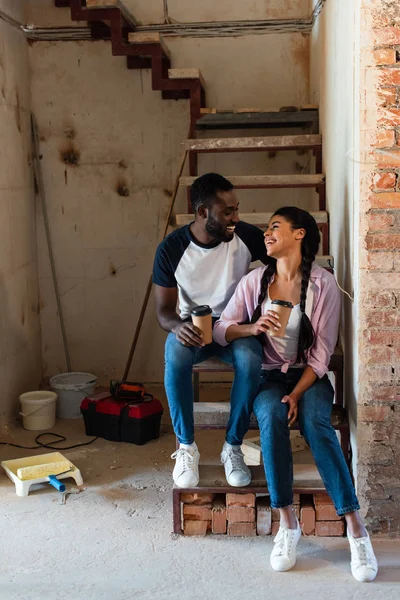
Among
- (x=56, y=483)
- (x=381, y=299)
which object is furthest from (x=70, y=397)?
(x=381, y=299)

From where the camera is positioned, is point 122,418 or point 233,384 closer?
point 233,384

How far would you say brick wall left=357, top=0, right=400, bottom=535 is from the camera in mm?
2906

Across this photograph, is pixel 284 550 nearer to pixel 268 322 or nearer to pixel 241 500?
pixel 241 500

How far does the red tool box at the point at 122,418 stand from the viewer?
438 cm

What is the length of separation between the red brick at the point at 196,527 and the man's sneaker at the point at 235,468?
22 cm

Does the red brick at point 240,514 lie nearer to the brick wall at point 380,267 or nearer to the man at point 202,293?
the man at point 202,293

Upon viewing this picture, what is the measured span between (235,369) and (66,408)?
7.00 ft

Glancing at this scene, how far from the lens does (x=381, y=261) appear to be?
118 inches

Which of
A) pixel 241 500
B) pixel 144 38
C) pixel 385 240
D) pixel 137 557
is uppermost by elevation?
pixel 144 38

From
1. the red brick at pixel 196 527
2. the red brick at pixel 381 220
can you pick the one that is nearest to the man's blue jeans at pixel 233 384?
the red brick at pixel 196 527

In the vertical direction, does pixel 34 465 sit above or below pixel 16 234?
below

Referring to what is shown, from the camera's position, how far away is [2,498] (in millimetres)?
3668

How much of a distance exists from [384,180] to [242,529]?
1.53 meters

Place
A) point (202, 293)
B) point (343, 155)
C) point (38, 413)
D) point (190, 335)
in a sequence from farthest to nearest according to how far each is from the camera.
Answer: point (38, 413) < point (343, 155) < point (202, 293) < point (190, 335)
